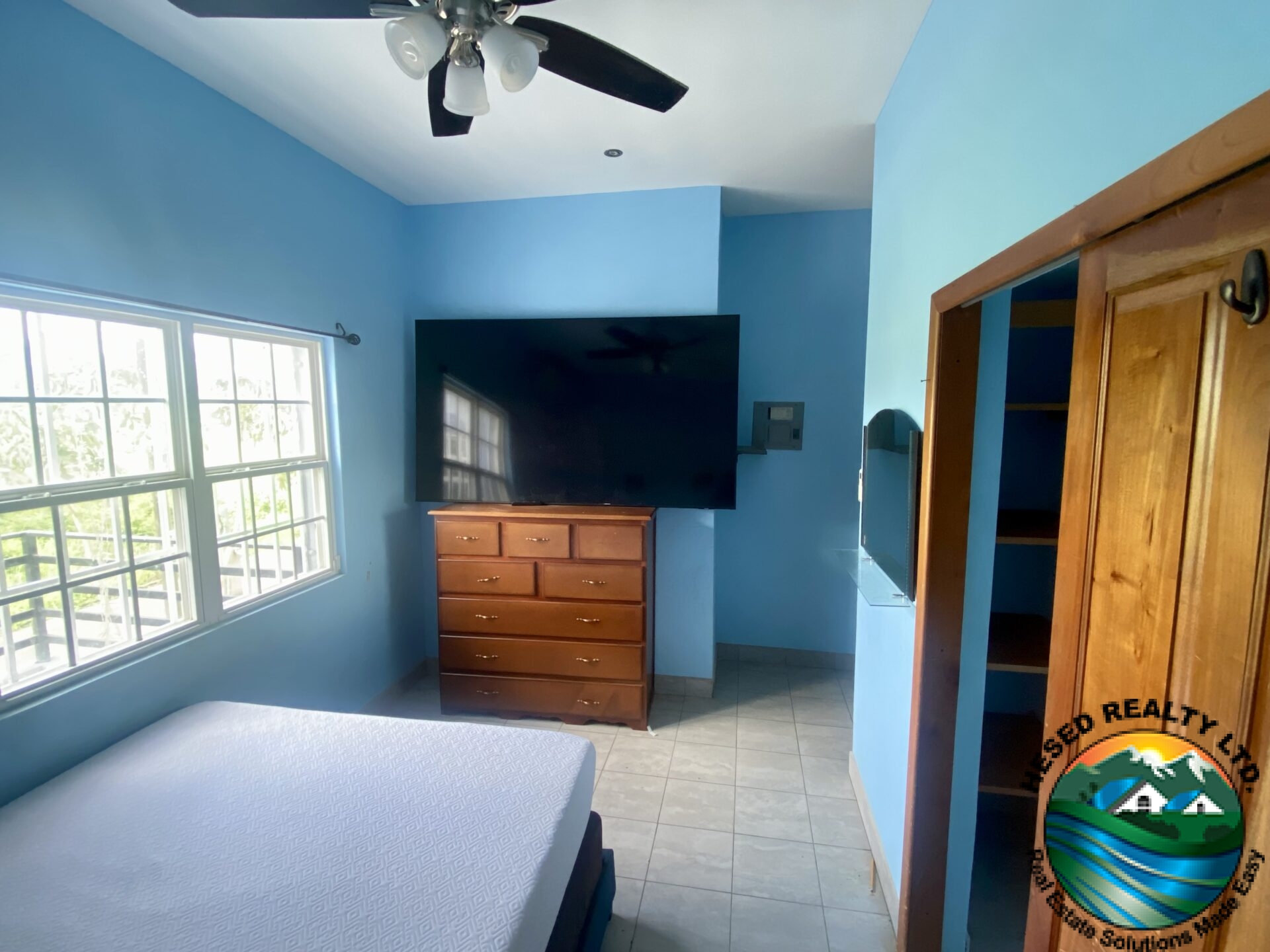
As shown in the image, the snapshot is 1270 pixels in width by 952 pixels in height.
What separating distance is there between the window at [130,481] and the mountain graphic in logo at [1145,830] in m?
2.46

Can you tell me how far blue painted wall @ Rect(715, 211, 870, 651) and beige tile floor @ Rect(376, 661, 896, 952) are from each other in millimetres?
542

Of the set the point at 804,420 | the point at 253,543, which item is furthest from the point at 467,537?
the point at 804,420

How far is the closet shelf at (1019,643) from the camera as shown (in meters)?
1.65

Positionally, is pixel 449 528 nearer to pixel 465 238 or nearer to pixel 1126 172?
pixel 465 238

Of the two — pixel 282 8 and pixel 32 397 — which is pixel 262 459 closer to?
pixel 32 397

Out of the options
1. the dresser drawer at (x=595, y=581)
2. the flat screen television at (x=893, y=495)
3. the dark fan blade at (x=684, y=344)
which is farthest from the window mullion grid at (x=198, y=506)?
the flat screen television at (x=893, y=495)

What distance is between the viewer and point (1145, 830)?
67 cm

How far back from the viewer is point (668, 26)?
167 cm

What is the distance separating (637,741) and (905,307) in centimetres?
229

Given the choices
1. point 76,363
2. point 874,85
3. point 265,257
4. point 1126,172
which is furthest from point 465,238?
point 1126,172

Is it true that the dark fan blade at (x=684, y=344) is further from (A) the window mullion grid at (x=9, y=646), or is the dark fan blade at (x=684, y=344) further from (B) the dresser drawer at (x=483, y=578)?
(A) the window mullion grid at (x=9, y=646)

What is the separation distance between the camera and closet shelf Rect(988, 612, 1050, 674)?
65.0 inches

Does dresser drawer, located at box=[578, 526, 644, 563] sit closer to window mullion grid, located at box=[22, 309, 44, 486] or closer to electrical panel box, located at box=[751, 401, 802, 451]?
electrical panel box, located at box=[751, 401, 802, 451]

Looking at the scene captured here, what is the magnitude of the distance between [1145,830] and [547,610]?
7.87 ft
